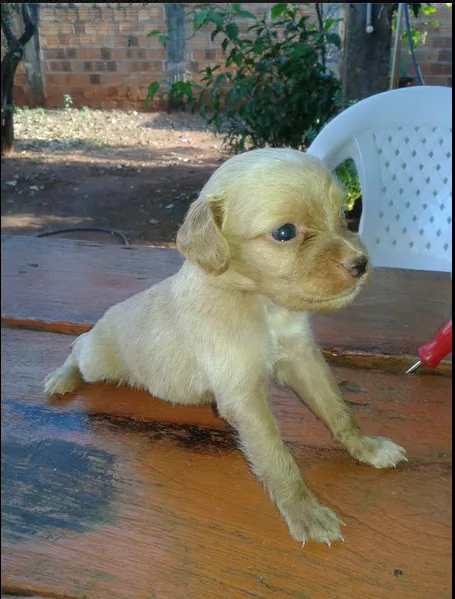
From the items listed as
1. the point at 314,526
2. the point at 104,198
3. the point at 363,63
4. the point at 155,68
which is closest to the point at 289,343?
the point at 314,526

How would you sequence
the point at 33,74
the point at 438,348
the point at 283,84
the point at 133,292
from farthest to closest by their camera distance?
the point at 33,74
the point at 283,84
the point at 133,292
the point at 438,348

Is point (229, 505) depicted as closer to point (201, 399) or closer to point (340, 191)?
point (201, 399)

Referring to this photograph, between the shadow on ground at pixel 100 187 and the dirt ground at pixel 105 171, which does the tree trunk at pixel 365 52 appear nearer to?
the dirt ground at pixel 105 171

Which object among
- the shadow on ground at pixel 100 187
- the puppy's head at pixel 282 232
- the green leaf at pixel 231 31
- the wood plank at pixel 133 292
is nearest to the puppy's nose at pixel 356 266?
the puppy's head at pixel 282 232

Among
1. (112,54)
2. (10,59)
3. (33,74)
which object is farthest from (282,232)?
(33,74)

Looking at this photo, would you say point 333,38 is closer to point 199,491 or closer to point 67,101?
point 199,491
